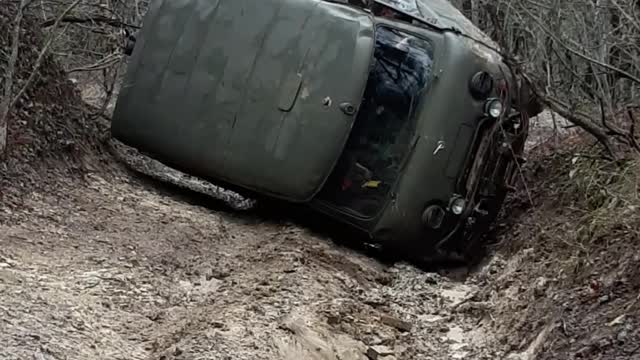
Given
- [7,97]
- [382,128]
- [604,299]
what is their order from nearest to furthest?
1. [604,299]
2. [7,97]
3. [382,128]

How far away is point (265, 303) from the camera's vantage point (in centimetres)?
529

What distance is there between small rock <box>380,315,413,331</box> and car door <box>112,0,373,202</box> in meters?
1.40

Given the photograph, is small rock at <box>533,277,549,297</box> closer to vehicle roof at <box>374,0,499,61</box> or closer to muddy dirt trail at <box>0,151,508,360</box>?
muddy dirt trail at <box>0,151,508,360</box>

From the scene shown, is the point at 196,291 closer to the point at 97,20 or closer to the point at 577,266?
the point at 577,266

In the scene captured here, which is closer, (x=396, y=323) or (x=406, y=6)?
(x=396, y=323)

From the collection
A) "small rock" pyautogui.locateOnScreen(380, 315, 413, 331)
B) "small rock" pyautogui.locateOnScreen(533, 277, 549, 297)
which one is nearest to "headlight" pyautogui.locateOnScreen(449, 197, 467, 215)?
"small rock" pyautogui.locateOnScreen(533, 277, 549, 297)

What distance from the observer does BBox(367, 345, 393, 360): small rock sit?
4980 mm

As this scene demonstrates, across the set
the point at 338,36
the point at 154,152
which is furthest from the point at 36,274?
the point at 338,36

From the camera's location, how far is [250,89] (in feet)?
22.5

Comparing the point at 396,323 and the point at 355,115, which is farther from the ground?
the point at 355,115

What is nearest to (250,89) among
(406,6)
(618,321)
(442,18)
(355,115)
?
(355,115)

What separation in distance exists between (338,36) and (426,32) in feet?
2.32

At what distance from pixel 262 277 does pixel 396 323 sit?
3.02 feet

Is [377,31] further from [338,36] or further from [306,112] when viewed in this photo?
[306,112]
